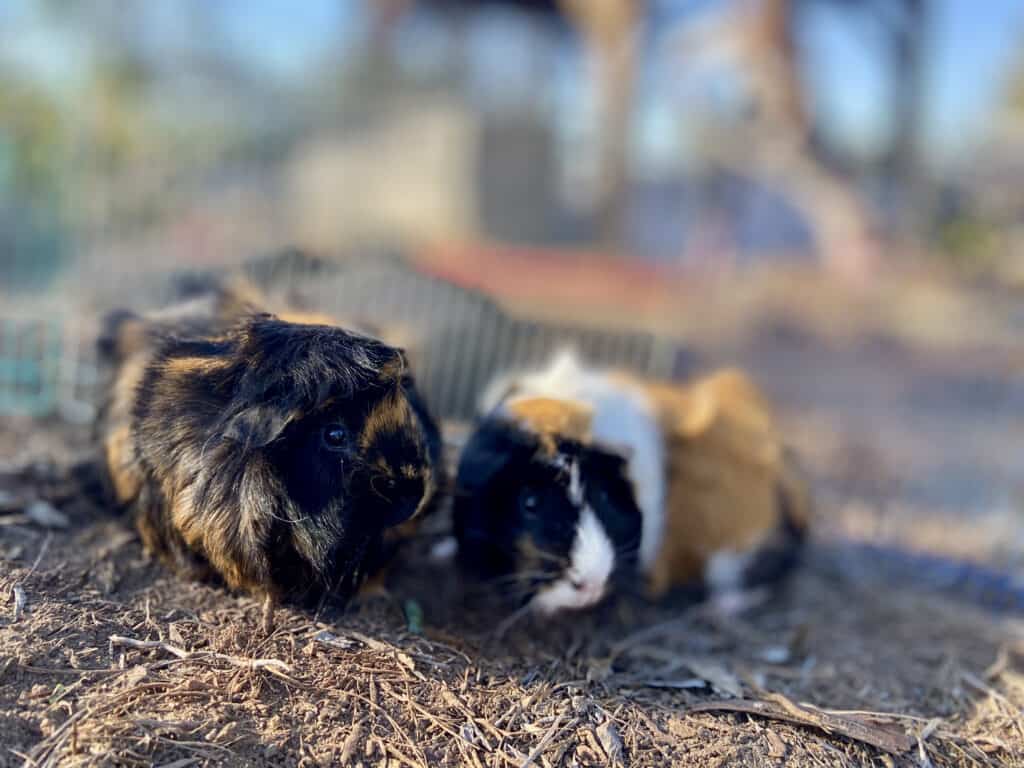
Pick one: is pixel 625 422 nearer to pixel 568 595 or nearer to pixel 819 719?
pixel 568 595

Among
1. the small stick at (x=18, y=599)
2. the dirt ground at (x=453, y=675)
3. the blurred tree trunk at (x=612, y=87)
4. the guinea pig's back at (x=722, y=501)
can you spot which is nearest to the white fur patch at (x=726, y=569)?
the guinea pig's back at (x=722, y=501)

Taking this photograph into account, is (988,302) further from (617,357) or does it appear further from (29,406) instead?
(29,406)

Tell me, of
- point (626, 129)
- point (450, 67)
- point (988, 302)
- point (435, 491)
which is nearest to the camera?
point (435, 491)

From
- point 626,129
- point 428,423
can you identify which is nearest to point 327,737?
point 428,423

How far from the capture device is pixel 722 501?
106 inches

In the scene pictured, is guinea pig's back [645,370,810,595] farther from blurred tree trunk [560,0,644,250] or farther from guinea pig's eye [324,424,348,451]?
blurred tree trunk [560,0,644,250]

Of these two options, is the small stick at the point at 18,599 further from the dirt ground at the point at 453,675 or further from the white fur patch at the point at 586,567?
the white fur patch at the point at 586,567

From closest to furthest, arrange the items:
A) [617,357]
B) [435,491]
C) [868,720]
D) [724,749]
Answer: [724,749] → [868,720] → [435,491] → [617,357]

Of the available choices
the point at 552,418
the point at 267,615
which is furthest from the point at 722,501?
the point at 267,615

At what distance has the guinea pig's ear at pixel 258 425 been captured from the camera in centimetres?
161

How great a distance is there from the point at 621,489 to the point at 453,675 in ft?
2.14

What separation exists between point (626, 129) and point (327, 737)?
9.94 metres

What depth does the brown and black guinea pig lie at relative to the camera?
1.67 meters

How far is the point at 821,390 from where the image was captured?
673 centimetres
